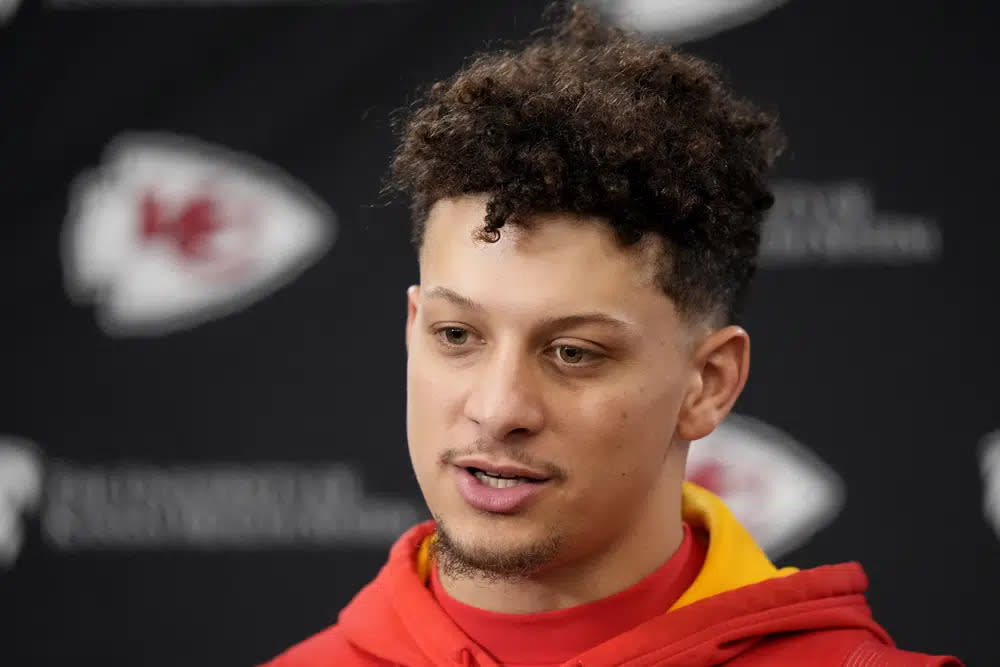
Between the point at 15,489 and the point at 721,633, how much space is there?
5.35ft

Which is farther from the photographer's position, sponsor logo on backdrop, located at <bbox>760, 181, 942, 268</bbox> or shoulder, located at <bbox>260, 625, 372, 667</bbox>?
sponsor logo on backdrop, located at <bbox>760, 181, 942, 268</bbox>

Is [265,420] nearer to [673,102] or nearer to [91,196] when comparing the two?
[91,196]

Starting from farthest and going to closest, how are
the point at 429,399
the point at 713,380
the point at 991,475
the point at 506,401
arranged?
the point at 991,475
the point at 713,380
the point at 429,399
the point at 506,401

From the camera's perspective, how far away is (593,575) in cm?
169

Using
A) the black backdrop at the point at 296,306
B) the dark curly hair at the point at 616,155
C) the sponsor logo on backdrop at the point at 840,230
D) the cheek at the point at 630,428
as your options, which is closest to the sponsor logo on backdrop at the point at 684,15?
the black backdrop at the point at 296,306

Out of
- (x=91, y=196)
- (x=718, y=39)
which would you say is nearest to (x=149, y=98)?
(x=91, y=196)

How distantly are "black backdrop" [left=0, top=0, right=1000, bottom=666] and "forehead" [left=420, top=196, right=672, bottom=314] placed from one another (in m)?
1.07

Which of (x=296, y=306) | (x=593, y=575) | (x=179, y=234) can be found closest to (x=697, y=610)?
(x=593, y=575)

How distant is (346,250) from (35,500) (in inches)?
31.7

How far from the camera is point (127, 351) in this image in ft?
8.96

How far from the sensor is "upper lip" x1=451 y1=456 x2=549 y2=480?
1560mm

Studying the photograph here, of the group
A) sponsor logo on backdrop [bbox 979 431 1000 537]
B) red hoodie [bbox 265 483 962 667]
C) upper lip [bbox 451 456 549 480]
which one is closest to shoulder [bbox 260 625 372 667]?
red hoodie [bbox 265 483 962 667]

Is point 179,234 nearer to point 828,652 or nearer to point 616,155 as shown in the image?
point 616,155

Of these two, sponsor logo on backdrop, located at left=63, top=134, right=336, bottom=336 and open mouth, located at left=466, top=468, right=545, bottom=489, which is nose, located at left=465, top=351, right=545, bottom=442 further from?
sponsor logo on backdrop, located at left=63, top=134, right=336, bottom=336
